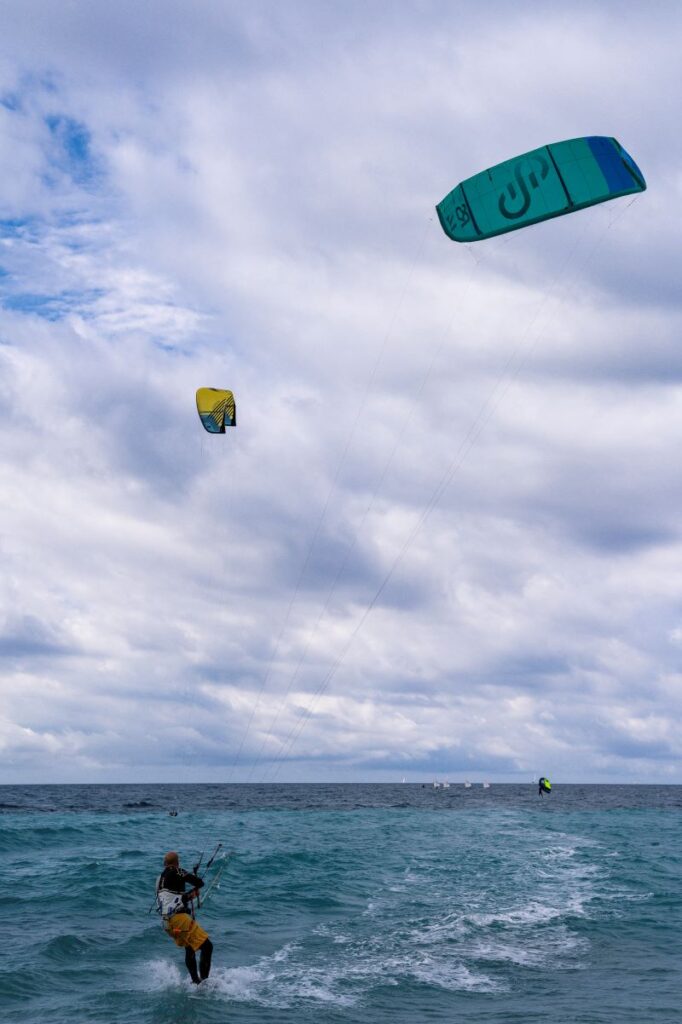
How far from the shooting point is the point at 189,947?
15.6m

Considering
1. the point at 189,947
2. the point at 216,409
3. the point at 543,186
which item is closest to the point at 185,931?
the point at 189,947

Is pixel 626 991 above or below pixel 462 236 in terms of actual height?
below

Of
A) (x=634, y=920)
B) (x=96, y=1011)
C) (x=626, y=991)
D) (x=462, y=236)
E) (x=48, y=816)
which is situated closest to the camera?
(x=96, y=1011)

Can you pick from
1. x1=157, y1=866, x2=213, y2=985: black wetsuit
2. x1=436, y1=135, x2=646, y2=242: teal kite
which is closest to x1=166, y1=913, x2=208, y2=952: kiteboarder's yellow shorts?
x1=157, y1=866, x2=213, y2=985: black wetsuit

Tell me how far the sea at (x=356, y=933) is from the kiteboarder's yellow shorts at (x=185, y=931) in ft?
2.46

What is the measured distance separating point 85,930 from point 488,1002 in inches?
383

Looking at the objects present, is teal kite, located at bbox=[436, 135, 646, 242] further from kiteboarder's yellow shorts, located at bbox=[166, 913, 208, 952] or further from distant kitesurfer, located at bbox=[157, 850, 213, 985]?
kiteboarder's yellow shorts, located at bbox=[166, 913, 208, 952]

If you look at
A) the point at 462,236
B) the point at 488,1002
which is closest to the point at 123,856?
the point at 488,1002

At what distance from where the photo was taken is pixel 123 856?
32688 millimetres

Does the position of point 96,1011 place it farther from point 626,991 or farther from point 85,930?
point 626,991

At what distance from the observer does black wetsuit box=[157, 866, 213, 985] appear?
15.5 m

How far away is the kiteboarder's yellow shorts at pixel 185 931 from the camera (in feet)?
50.3

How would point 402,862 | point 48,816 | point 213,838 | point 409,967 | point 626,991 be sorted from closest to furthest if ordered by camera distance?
point 626,991 < point 409,967 < point 402,862 < point 213,838 < point 48,816

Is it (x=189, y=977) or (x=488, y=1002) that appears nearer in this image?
(x=488, y=1002)
